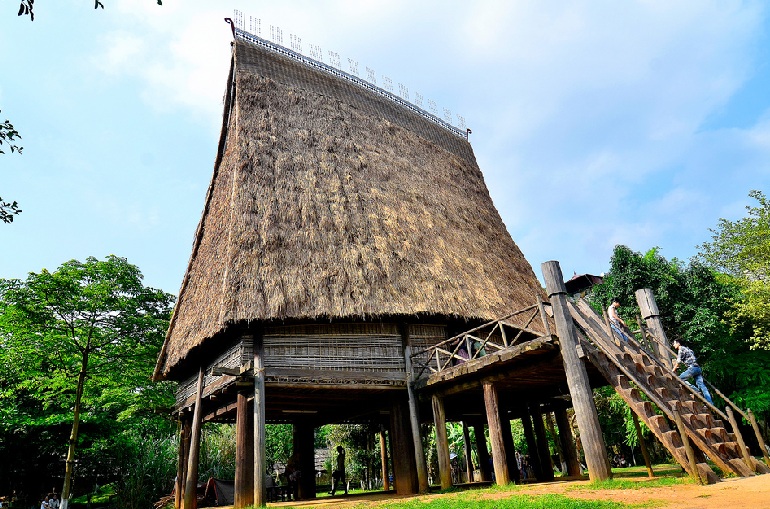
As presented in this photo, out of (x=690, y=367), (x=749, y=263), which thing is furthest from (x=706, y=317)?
(x=690, y=367)

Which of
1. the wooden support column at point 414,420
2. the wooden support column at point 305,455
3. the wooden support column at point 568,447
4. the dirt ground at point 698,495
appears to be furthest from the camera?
the wooden support column at point 305,455

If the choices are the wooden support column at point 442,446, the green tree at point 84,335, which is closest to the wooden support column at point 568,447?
the wooden support column at point 442,446

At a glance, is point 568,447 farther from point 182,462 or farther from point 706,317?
point 182,462

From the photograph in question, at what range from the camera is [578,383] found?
8.02 meters

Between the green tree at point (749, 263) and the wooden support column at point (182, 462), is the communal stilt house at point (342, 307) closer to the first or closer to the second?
the wooden support column at point (182, 462)

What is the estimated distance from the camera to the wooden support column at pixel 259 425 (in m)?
9.67

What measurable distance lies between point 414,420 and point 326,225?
17.7 ft

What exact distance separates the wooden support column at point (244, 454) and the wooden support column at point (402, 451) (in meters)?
3.33

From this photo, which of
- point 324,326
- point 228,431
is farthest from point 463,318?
point 228,431

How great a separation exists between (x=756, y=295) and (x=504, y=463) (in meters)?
13.4

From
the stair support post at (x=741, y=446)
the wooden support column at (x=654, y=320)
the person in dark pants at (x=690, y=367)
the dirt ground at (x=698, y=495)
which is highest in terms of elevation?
the wooden support column at (x=654, y=320)

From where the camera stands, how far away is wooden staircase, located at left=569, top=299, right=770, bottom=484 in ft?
21.6

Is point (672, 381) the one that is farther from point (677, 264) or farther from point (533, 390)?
point (677, 264)

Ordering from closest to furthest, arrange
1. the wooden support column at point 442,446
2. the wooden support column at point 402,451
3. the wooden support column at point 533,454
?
the wooden support column at point 442,446, the wooden support column at point 402,451, the wooden support column at point 533,454
